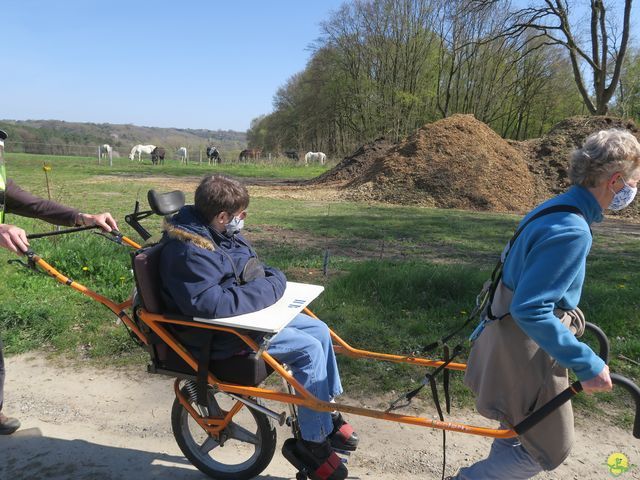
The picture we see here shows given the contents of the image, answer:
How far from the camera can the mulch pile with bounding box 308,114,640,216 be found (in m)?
15.6

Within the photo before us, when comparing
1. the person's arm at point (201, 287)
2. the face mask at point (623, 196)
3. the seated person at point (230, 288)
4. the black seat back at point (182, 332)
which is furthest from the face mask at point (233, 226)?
the face mask at point (623, 196)

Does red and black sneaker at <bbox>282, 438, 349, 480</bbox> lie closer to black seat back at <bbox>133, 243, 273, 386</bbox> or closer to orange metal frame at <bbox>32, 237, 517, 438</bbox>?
orange metal frame at <bbox>32, 237, 517, 438</bbox>

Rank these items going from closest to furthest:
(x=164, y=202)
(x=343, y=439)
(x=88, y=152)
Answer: (x=343, y=439), (x=164, y=202), (x=88, y=152)

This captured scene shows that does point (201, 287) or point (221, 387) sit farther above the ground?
point (201, 287)

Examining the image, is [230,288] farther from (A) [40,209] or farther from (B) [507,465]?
(A) [40,209]

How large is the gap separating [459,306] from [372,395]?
1763mm

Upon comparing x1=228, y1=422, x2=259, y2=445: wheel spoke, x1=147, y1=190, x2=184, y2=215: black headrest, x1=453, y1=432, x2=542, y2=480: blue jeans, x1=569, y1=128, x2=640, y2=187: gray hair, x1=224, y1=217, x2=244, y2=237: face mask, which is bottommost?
x1=228, y1=422, x2=259, y2=445: wheel spoke

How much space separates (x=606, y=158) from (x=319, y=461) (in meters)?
1.85

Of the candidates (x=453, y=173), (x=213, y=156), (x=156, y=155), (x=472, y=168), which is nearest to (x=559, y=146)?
(x=472, y=168)

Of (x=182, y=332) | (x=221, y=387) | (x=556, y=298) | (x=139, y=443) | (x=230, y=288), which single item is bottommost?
(x=139, y=443)

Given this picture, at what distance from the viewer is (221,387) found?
2.44 metres

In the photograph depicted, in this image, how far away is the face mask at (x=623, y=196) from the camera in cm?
194

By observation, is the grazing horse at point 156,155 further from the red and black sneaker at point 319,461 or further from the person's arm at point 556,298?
the person's arm at point 556,298

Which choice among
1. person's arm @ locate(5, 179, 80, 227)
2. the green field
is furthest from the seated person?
the green field
